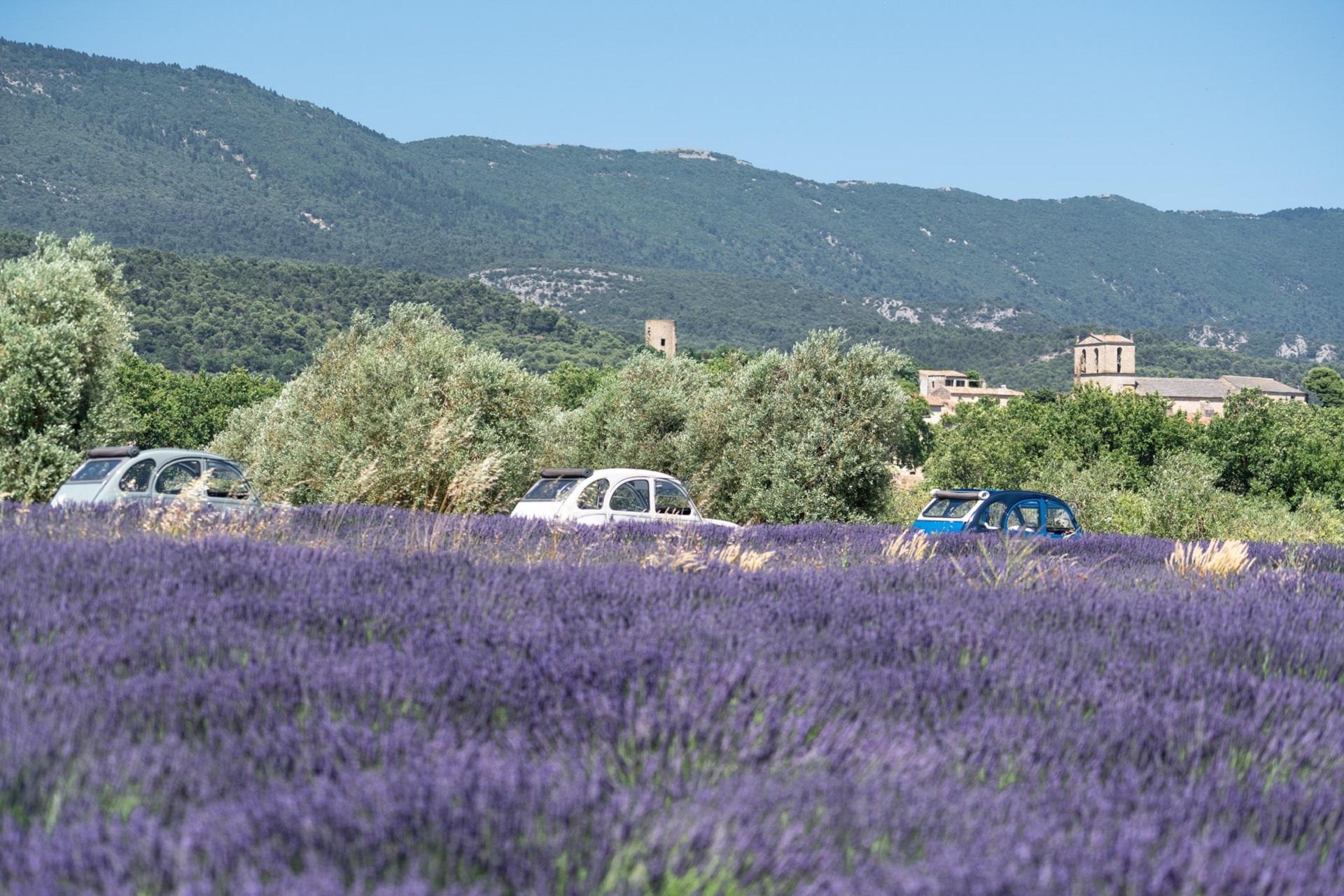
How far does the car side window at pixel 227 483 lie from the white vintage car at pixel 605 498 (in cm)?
388

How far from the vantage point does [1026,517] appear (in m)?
18.5

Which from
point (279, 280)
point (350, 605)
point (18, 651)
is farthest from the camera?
point (279, 280)

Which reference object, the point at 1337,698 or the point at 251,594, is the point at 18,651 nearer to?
the point at 251,594

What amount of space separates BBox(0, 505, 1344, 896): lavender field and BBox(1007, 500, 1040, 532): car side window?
11.1 m

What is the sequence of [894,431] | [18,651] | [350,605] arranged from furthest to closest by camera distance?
1. [894,431]
2. [350,605]
3. [18,651]

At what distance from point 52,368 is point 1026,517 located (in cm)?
1802

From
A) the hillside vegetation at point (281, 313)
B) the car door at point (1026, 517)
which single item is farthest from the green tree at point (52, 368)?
the hillside vegetation at point (281, 313)

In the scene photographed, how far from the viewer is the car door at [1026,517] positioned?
18.1 meters

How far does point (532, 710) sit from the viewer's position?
4.09 meters

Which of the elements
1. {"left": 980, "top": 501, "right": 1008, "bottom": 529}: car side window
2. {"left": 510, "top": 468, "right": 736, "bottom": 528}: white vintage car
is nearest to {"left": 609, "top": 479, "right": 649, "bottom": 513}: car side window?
{"left": 510, "top": 468, "right": 736, "bottom": 528}: white vintage car

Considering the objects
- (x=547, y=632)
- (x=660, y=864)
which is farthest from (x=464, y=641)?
(x=660, y=864)

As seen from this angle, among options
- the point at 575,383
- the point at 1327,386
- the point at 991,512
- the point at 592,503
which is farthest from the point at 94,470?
the point at 1327,386

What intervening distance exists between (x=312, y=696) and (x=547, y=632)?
1.30 meters

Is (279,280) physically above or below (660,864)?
above
